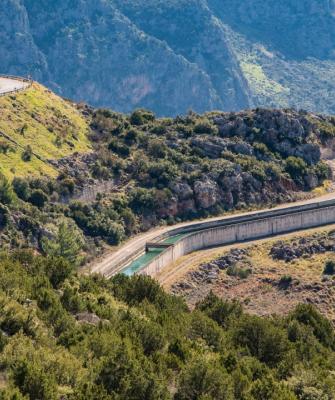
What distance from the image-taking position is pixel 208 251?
5787 inches

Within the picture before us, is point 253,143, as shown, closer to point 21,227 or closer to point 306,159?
point 306,159

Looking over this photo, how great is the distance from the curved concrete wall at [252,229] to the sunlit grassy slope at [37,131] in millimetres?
20593

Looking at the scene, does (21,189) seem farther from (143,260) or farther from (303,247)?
(303,247)

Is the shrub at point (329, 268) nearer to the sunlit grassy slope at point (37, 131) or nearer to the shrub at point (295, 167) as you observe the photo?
the shrub at point (295, 167)

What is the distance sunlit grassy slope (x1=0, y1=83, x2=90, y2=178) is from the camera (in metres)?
145

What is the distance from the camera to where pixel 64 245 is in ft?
417

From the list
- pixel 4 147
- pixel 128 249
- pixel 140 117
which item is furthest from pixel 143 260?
pixel 140 117

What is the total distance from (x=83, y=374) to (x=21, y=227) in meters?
70.2

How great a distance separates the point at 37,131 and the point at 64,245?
109ft

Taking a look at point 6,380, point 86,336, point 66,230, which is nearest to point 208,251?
point 66,230

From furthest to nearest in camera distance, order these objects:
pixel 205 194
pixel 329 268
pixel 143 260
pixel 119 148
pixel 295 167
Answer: pixel 295 167, pixel 119 148, pixel 205 194, pixel 329 268, pixel 143 260

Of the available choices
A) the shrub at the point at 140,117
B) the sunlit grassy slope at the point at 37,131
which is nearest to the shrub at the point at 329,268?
the sunlit grassy slope at the point at 37,131

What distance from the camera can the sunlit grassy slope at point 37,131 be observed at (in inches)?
5723

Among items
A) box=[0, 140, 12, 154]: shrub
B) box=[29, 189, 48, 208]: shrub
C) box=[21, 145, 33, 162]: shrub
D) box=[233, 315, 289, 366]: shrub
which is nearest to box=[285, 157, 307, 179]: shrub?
box=[21, 145, 33, 162]: shrub
